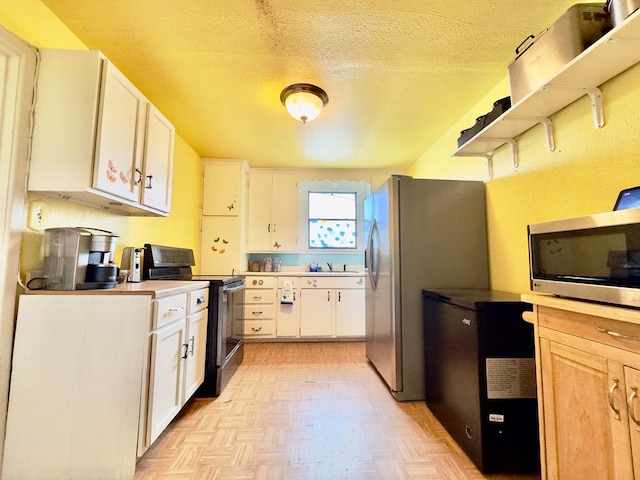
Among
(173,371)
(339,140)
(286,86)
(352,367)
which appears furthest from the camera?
(339,140)

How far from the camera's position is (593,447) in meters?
0.91

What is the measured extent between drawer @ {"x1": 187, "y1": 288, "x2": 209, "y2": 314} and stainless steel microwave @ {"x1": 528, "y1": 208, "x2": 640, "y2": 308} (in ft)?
6.39

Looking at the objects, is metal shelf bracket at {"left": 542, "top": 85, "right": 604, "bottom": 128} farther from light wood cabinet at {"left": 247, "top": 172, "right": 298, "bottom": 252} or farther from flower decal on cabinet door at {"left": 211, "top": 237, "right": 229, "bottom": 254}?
flower decal on cabinet door at {"left": 211, "top": 237, "right": 229, "bottom": 254}

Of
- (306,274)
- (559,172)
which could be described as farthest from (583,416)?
(306,274)

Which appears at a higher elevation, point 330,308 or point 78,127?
point 78,127

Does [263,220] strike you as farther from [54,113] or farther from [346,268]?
[54,113]

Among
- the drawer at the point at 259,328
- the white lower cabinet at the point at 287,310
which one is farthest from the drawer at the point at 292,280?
the drawer at the point at 259,328

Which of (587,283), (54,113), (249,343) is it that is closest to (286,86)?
(54,113)

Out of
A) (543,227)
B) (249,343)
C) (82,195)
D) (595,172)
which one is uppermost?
(595,172)

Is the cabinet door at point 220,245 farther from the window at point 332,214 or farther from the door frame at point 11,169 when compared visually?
the door frame at point 11,169

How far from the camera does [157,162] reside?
2.16 meters

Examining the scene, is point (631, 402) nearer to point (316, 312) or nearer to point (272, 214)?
point (316, 312)

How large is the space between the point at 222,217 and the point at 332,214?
156cm

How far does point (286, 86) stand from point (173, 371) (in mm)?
2119
